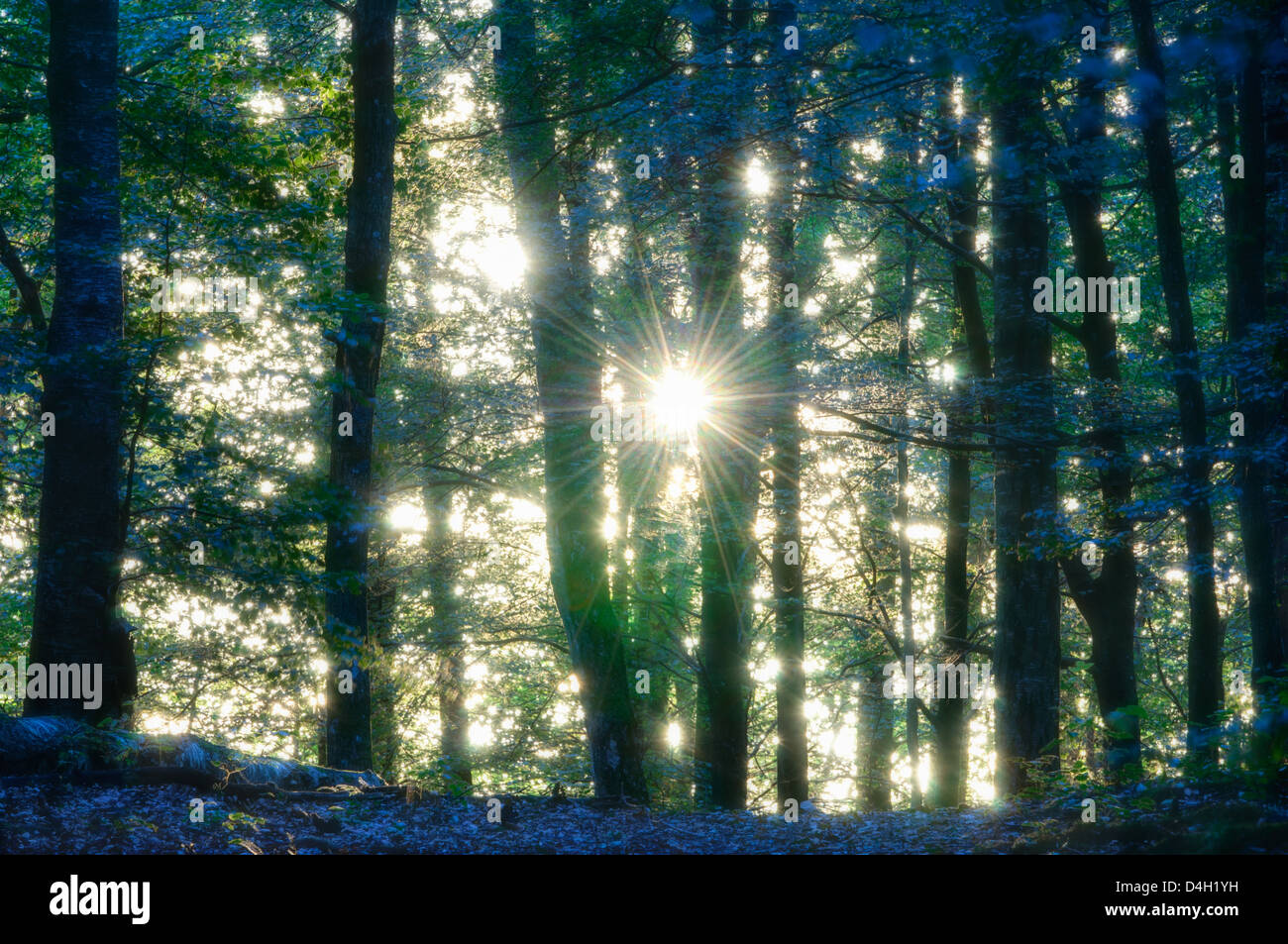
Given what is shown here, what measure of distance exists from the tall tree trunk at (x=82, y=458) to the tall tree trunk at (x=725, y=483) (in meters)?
7.33

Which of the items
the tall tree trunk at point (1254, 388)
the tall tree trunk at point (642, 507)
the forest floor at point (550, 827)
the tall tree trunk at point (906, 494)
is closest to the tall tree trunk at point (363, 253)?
the forest floor at point (550, 827)

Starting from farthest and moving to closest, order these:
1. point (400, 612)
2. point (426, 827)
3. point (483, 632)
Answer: point (400, 612) → point (483, 632) → point (426, 827)

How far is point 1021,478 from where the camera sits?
12.0m

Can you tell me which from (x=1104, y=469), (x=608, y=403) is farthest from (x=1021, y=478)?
(x=608, y=403)

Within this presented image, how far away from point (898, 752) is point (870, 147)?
21.3m

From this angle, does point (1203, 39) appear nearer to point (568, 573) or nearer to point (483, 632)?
point (568, 573)

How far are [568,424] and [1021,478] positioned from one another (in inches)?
217

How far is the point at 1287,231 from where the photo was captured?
28.4 ft

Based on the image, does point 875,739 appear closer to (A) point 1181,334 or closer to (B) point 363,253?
(A) point 1181,334

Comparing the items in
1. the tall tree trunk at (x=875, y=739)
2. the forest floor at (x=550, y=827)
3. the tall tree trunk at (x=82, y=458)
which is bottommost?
the tall tree trunk at (x=875, y=739)

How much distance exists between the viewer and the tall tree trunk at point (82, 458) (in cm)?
765

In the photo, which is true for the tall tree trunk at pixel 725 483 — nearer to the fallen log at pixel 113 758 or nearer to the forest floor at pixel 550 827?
the forest floor at pixel 550 827
